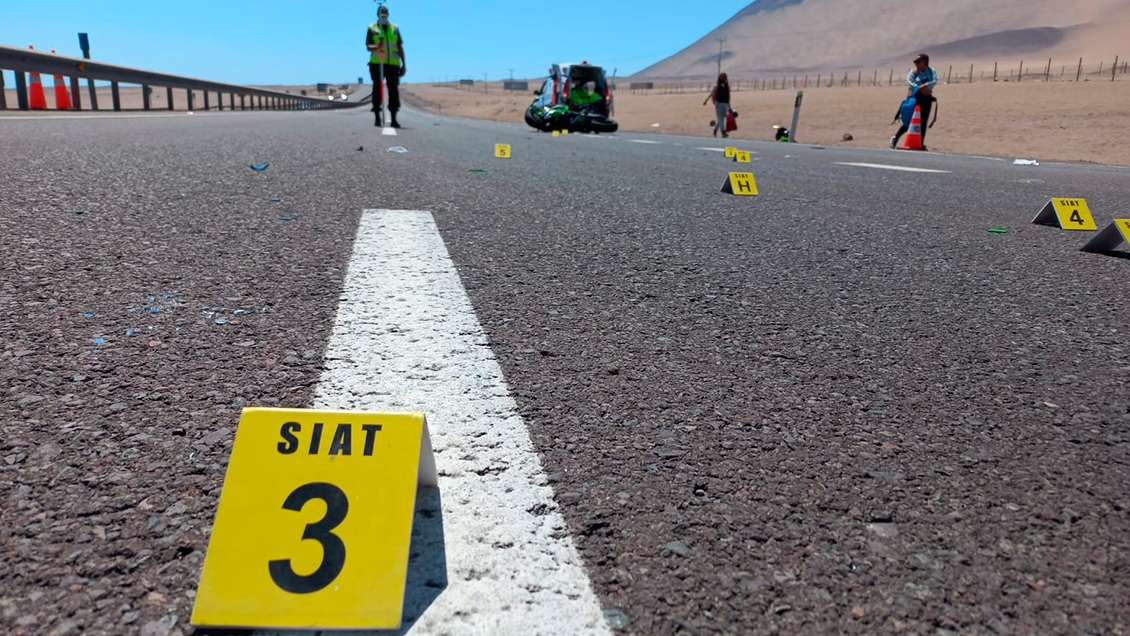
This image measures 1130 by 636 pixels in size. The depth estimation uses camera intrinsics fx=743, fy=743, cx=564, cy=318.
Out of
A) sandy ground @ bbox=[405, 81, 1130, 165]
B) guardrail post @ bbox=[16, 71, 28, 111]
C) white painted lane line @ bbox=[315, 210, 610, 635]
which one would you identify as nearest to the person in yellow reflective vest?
sandy ground @ bbox=[405, 81, 1130, 165]

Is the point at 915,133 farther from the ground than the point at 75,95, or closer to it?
closer to it

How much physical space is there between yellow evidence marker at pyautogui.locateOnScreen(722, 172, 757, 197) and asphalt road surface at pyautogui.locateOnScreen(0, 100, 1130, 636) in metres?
1.56

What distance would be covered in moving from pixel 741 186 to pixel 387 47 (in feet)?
26.0

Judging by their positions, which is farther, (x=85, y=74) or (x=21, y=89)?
(x=85, y=74)

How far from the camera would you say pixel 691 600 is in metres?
0.90

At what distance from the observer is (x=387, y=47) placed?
1102cm

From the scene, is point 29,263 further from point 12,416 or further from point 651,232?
point 651,232

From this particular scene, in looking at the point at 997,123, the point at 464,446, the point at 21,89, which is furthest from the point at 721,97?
the point at 464,446

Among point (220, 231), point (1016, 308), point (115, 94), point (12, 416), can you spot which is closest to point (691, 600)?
point (12, 416)

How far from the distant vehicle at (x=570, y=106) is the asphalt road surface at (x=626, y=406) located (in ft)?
55.9

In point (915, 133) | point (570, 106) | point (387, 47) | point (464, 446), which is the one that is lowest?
point (464, 446)

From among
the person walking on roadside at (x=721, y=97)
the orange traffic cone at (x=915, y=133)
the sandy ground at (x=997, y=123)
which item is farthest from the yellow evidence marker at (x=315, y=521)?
the person walking on roadside at (x=721, y=97)

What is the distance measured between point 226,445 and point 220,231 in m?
1.82

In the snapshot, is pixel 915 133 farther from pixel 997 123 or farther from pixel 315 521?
pixel 315 521
